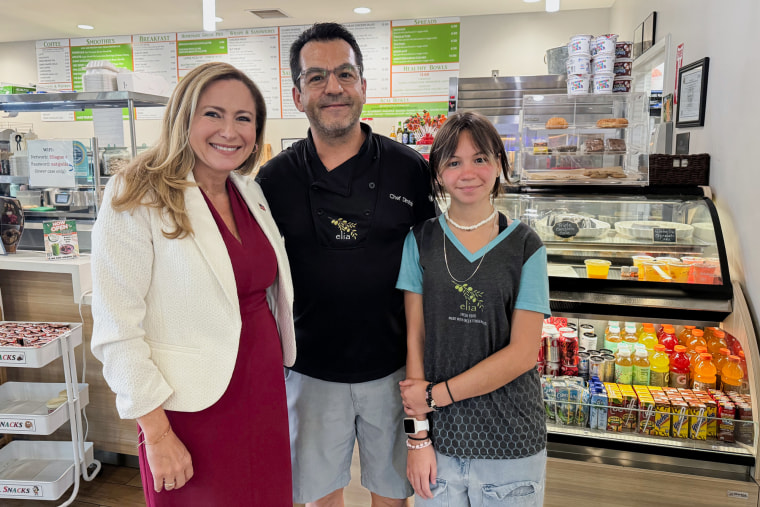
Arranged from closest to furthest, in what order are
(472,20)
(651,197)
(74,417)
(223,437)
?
(223,437) → (651,197) → (74,417) → (472,20)

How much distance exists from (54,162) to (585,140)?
2.68 metres

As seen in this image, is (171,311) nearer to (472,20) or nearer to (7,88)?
(7,88)

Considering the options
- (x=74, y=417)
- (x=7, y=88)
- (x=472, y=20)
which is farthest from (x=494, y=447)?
(x=472, y=20)

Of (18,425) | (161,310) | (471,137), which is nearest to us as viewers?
(161,310)

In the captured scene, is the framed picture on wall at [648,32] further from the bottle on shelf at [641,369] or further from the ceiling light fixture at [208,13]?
the ceiling light fixture at [208,13]

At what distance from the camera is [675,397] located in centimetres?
194

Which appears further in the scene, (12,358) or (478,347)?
(12,358)

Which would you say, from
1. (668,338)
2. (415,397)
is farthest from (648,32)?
(415,397)

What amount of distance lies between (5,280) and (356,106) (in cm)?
228

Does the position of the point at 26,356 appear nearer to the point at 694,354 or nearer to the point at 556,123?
the point at 556,123

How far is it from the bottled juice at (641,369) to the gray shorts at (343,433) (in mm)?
1058

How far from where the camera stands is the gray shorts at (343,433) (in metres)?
1.61

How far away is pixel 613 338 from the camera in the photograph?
2.21 metres

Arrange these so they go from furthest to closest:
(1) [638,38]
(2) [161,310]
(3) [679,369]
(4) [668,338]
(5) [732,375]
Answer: (1) [638,38] → (4) [668,338] → (3) [679,369] → (5) [732,375] → (2) [161,310]
